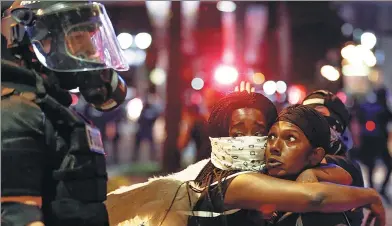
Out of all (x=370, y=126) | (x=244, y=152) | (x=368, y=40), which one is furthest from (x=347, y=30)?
(x=244, y=152)

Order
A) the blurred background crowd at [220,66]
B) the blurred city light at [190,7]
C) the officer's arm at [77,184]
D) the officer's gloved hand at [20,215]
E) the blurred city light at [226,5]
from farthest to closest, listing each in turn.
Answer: the blurred city light at [190,7]
the blurred city light at [226,5]
the blurred background crowd at [220,66]
the officer's arm at [77,184]
the officer's gloved hand at [20,215]

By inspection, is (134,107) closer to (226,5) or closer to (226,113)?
(226,5)

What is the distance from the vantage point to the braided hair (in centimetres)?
184

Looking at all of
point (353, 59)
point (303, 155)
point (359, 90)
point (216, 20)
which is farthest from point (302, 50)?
Result: point (303, 155)

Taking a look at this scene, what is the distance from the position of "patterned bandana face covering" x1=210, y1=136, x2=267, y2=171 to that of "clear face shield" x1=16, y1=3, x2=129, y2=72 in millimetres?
416

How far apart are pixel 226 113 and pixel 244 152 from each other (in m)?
0.16

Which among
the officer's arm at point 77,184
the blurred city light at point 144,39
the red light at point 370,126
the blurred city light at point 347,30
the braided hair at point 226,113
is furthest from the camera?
the red light at point 370,126

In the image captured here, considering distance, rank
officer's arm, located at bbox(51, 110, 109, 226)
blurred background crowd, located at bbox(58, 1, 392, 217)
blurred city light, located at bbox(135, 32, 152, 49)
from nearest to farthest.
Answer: officer's arm, located at bbox(51, 110, 109, 226)
blurred background crowd, located at bbox(58, 1, 392, 217)
blurred city light, located at bbox(135, 32, 152, 49)

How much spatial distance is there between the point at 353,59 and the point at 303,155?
2.61 metres

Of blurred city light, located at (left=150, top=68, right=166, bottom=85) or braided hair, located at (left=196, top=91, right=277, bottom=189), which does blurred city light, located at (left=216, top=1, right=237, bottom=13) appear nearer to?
braided hair, located at (left=196, top=91, right=277, bottom=189)

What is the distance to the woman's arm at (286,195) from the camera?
5.56 ft

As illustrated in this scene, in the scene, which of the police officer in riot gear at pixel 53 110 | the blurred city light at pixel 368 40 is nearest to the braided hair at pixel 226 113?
the police officer in riot gear at pixel 53 110

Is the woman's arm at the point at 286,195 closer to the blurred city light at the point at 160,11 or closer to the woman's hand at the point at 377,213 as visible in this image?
the woman's hand at the point at 377,213

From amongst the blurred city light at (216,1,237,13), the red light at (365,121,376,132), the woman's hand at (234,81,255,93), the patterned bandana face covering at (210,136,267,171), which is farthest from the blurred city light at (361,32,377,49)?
the patterned bandana face covering at (210,136,267,171)
